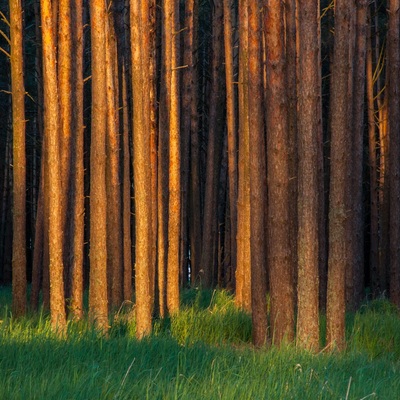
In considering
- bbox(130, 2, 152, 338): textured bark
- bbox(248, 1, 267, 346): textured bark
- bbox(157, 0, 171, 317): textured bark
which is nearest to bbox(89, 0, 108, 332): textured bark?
bbox(130, 2, 152, 338): textured bark

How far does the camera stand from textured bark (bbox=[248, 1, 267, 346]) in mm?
11750

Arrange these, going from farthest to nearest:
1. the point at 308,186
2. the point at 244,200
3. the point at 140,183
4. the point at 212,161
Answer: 1. the point at 212,161
2. the point at 244,200
3. the point at 140,183
4. the point at 308,186

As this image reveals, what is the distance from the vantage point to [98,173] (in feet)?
41.5

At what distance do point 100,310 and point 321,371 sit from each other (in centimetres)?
478

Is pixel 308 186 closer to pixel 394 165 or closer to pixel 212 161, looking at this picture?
pixel 394 165

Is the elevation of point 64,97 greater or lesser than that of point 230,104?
lesser

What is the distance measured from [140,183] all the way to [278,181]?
1.94 meters

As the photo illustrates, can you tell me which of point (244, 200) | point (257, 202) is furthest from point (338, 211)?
point (244, 200)

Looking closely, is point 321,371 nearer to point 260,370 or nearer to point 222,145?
point 260,370

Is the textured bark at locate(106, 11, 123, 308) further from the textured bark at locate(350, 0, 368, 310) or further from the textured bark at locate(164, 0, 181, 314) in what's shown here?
the textured bark at locate(350, 0, 368, 310)

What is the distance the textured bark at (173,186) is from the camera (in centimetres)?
1541

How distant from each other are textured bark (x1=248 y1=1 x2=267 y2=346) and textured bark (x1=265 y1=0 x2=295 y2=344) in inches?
17.9

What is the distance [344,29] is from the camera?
11258mm

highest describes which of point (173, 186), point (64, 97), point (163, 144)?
point (64, 97)
